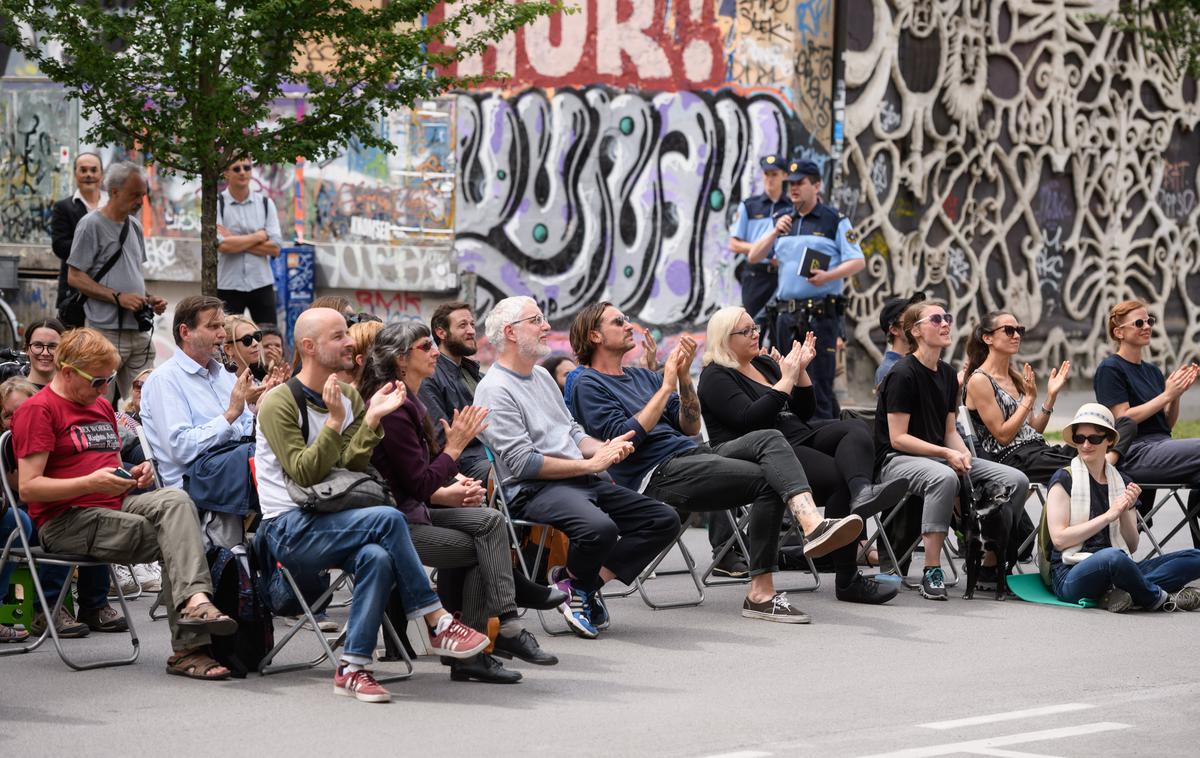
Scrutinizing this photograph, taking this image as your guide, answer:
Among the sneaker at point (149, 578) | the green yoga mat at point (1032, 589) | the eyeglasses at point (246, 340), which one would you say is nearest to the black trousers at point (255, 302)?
the eyeglasses at point (246, 340)

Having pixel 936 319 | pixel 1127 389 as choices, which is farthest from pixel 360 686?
pixel 1127 389

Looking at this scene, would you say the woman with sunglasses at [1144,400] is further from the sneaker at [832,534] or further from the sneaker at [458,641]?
the sneaker at [458,641]

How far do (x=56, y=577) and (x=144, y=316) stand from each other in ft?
14.4

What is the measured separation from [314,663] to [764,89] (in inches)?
506

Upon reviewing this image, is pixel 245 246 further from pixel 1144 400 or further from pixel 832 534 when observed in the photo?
Answer: pixel 1144 400

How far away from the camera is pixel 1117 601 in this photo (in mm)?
9648

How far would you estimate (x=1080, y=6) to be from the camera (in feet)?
75.7

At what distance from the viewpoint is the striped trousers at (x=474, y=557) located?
7.72m

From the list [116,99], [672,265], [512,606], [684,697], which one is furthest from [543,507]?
[672,265]

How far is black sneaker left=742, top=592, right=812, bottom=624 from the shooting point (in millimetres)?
9234

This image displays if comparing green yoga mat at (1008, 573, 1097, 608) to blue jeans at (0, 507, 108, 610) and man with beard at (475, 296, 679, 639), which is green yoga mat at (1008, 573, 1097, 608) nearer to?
man with beard at (475, 296, 679, 639)

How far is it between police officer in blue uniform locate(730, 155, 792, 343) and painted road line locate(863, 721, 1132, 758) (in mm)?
7573

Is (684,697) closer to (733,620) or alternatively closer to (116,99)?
(733,620)

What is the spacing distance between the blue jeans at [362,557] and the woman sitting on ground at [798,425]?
2.98 meters
